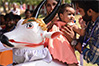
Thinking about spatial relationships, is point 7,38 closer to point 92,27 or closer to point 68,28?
point 68,28

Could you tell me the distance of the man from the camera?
127 cm

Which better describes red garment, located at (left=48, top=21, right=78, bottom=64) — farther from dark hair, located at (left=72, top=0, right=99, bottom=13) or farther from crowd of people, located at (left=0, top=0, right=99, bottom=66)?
dark hair, located at (left=72, top=0, right=99, bottom=13)

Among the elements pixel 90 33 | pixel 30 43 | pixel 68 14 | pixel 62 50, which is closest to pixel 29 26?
pixel 30 43

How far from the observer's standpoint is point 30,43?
1164mm

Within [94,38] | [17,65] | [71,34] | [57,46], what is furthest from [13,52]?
[94,38]

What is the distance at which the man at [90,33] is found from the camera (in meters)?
1.27

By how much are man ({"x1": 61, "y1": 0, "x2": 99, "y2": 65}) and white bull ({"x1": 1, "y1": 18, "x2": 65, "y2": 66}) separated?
0.34m

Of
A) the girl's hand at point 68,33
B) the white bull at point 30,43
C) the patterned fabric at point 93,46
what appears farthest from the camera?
the girl's hand at point 68,33

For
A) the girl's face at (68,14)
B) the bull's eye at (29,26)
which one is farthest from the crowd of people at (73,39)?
the bull's eye at (29,26)

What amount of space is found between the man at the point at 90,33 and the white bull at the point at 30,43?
0.34 m

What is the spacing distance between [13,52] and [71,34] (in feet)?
2.15

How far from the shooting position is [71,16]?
149cm

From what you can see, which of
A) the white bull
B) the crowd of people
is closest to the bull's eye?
the white bull

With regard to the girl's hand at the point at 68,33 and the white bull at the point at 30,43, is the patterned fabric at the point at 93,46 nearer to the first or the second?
the girl's hand at the point at 68,33
